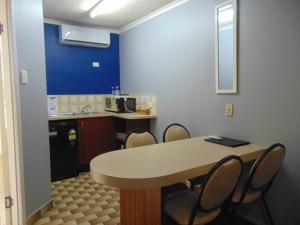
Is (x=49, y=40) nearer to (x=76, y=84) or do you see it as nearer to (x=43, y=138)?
(x=76, y=84)

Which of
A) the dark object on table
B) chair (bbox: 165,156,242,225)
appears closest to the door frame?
chair (bbox: 165,156,242,225)

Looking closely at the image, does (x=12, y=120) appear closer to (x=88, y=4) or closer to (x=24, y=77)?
(x=24, y=77)

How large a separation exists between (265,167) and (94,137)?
102 inches

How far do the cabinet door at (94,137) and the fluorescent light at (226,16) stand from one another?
220 centimetres

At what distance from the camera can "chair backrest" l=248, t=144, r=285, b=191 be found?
1.64 metres

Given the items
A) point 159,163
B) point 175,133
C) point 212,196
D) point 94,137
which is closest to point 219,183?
point 212,196

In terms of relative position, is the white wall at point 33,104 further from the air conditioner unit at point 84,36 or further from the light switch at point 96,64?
the light switch at point 96,64

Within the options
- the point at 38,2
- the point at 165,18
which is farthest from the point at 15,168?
the point at 165,18

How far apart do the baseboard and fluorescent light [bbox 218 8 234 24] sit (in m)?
2.60

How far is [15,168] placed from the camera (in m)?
2.01

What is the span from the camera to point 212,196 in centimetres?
143

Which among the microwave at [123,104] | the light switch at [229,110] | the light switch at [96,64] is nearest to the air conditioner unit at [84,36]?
the light switch at [96,64]

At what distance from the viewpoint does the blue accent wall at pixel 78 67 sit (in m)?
3.85

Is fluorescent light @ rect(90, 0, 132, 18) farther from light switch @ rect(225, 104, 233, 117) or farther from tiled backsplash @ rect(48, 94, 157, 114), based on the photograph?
light switch @ rect(225, 104, 233, 117)
